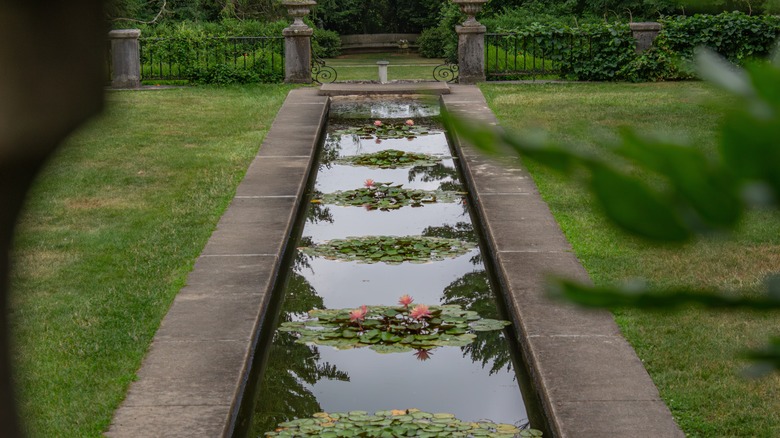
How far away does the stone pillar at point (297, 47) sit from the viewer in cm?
2122

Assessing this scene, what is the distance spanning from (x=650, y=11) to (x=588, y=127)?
31843mm

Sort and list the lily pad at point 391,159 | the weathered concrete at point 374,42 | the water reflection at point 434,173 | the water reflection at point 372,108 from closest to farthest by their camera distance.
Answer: the water reflection at point 434,173 < the lily pad at point 391,159 < the water reflection at point 372,108 < the weathered concrete at point 374,42

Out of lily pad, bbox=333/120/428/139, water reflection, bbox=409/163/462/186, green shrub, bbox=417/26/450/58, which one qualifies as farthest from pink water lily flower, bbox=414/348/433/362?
green shrub, bbox=417/26/450/58

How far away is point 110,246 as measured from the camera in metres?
9.54

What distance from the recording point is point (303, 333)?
8.02 m

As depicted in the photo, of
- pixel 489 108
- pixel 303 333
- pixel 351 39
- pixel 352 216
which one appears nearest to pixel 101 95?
pixel 303 333

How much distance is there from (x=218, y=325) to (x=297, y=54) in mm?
14797

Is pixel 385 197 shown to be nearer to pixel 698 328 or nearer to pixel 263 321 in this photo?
pixel 263 321

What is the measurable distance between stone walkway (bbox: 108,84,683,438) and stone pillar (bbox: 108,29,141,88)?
962cm

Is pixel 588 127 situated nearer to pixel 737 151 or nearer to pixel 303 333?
pixel 737 151

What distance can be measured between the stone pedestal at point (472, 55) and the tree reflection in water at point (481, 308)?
12246 millimetres

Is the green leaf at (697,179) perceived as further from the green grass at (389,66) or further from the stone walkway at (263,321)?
the green grass at (389,66)

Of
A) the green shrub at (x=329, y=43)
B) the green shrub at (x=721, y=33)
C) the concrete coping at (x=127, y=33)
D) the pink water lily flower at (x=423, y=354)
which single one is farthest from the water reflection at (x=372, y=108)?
the green shrub at (x=329, y=43)

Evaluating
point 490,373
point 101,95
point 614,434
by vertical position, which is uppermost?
point 101,95
